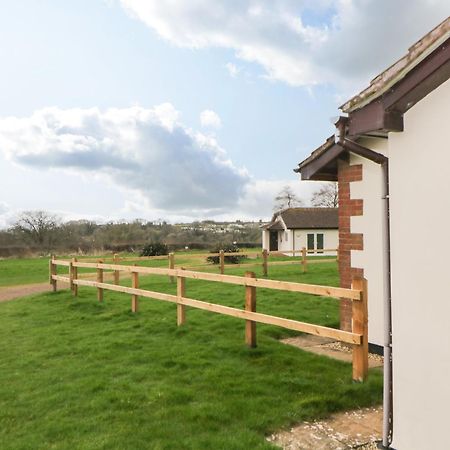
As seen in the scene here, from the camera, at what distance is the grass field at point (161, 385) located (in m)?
4.38

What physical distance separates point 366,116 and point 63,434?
13.7 ft

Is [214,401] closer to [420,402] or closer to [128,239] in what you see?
[420,402]

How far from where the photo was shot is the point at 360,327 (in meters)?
5.37

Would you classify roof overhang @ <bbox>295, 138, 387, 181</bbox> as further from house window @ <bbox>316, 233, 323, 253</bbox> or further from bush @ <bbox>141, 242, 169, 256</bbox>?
house window @ <bbox>316, 233, 323, 253</bbox>

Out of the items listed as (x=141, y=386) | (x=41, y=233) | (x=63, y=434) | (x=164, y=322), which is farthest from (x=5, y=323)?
(x=41, y=233)

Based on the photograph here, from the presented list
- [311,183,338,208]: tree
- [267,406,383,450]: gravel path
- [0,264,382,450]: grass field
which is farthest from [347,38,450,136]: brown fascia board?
[311,183,338,208]: tree

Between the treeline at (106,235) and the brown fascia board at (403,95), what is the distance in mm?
41272

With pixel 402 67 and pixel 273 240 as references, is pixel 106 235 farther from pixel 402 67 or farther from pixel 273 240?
pixel 402 67

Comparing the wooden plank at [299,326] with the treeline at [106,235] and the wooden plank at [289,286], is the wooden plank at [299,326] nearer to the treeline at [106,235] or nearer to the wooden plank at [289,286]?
the wooden plank at [289,286]

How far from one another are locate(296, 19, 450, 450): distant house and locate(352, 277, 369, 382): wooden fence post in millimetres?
1375

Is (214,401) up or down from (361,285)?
down

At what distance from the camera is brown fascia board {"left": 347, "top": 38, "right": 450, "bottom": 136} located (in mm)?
3443

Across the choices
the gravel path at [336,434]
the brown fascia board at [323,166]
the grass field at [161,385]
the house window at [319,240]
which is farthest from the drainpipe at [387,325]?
the house window at [319,240]

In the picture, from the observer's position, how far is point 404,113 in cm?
377
